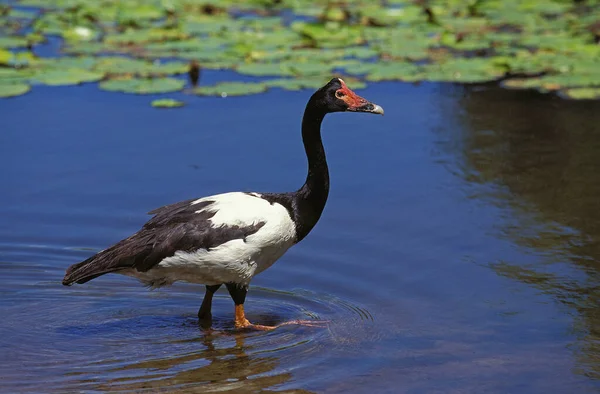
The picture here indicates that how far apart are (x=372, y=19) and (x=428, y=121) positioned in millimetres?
3848

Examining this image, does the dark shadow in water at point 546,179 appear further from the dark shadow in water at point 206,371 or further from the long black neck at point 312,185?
the dark shadow in water at point 206,371

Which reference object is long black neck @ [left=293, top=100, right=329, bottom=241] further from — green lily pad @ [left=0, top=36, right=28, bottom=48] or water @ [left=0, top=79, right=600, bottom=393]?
green lily pad @ [left=0, top=36, right=28, bottom=48]

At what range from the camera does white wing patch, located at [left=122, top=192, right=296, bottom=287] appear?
22.4 feet

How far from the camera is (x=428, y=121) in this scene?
431 inches

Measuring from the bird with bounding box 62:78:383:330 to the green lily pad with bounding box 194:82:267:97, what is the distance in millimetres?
4185

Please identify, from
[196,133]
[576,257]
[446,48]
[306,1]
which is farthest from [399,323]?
[306,1]

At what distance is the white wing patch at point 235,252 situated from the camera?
681cm

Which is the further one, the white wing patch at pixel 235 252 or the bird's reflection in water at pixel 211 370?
the white wing patch at pixel 235 252

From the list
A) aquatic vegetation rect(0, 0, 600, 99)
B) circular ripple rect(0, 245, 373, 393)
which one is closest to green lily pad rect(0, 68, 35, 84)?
aquatic vegetation rect(0, 0, 600, 99)

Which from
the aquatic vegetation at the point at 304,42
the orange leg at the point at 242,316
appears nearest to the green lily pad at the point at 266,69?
the aquatic vegetation at the point at 304,42

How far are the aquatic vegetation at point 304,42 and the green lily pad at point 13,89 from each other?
0.58 ft

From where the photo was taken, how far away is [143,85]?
11.5m

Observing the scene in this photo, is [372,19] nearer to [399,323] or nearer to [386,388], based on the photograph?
[399,323]

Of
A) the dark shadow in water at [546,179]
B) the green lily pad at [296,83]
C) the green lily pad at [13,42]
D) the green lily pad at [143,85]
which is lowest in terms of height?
the dark shadow in water at [546,179]
